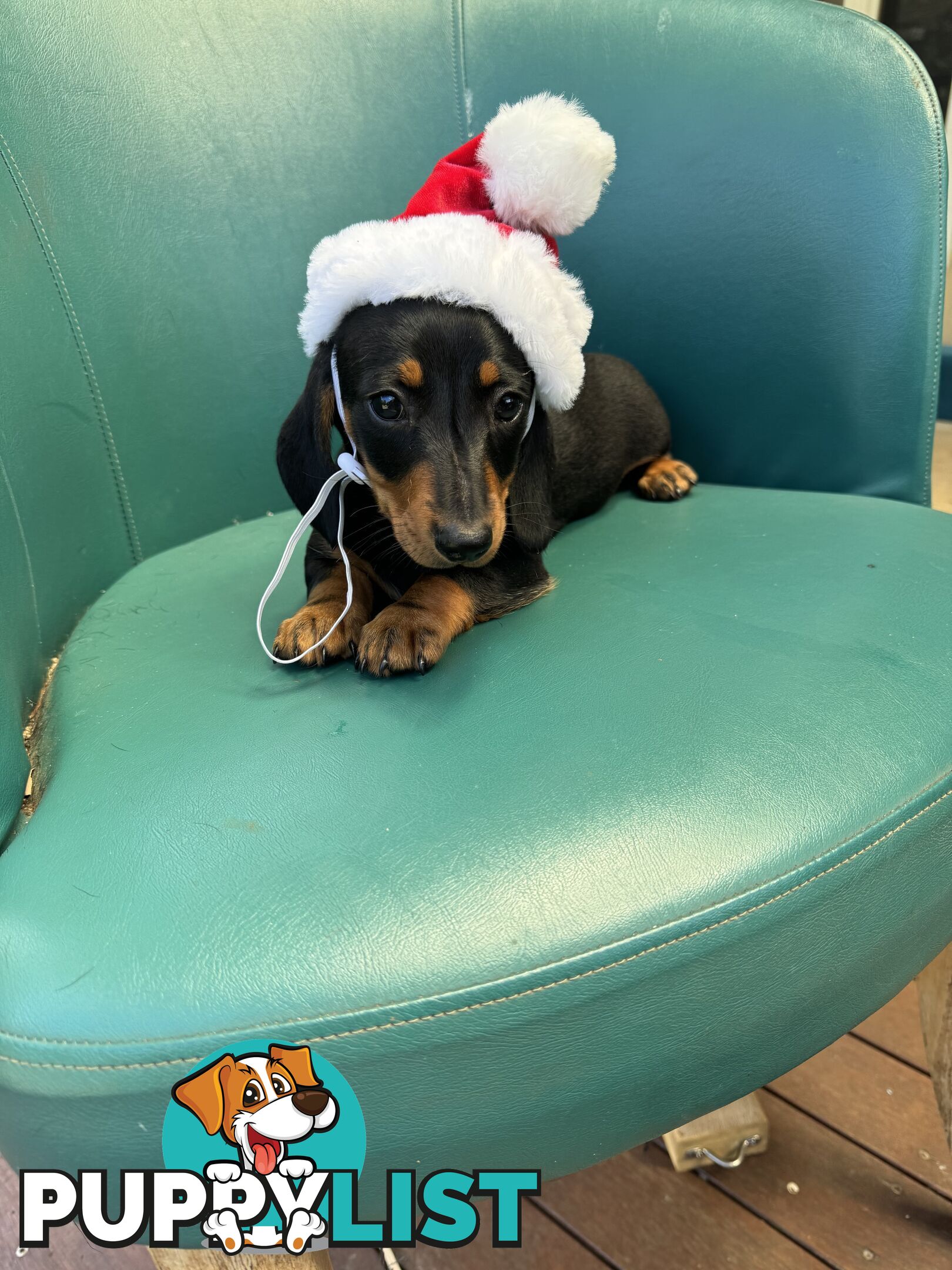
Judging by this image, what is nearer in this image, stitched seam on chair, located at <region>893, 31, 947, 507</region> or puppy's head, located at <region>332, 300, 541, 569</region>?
puppy's head, located at <region>332, 300, 541, 569</region>

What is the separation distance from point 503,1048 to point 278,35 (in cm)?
145

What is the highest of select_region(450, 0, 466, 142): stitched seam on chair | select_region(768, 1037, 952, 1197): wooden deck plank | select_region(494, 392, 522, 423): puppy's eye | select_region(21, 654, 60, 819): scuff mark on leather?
select_region(450, 0, 466, 142): stitched seam on chair

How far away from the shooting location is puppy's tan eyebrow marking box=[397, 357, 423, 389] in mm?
1097

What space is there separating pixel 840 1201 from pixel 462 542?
3.17 feet

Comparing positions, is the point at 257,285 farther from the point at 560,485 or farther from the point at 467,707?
the point at 467,707

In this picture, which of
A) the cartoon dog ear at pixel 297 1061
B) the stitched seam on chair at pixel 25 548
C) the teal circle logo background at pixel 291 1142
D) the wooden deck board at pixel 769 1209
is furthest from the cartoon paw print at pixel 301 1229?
the stitched seam on chair at pixel 25 548

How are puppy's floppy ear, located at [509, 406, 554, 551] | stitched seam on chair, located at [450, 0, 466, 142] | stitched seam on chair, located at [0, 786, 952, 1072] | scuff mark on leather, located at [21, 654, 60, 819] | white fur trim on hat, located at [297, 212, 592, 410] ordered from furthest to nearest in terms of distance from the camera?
stitched seam on chair, located at [450, 0, 466, 142] → puppy's floppy ear, located at [509, 406, 554, 551] → white fur trim on hat, located at [297, 212, 592, 410] → scuff mark on leather, located at [21, 654, 60, 819] → stitched seam on chair, located at [0, 786, 952, 1072]

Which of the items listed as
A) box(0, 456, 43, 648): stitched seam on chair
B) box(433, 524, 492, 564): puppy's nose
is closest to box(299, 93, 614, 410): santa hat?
box(433, 524, 492, 564): puppy's nose

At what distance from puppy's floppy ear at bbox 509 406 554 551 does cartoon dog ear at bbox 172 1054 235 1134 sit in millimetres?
739

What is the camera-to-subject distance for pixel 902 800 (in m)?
0.76

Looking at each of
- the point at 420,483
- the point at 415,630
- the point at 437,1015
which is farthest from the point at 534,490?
the point at 437,1015

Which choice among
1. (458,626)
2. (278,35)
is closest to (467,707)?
(458,626)

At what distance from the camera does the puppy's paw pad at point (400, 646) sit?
983mm

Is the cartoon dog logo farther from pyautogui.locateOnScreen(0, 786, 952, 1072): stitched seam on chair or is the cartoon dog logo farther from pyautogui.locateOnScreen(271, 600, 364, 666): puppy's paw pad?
pyautogui.locateOnScreen(271, 600, 364, 666): puppy's paw pad
